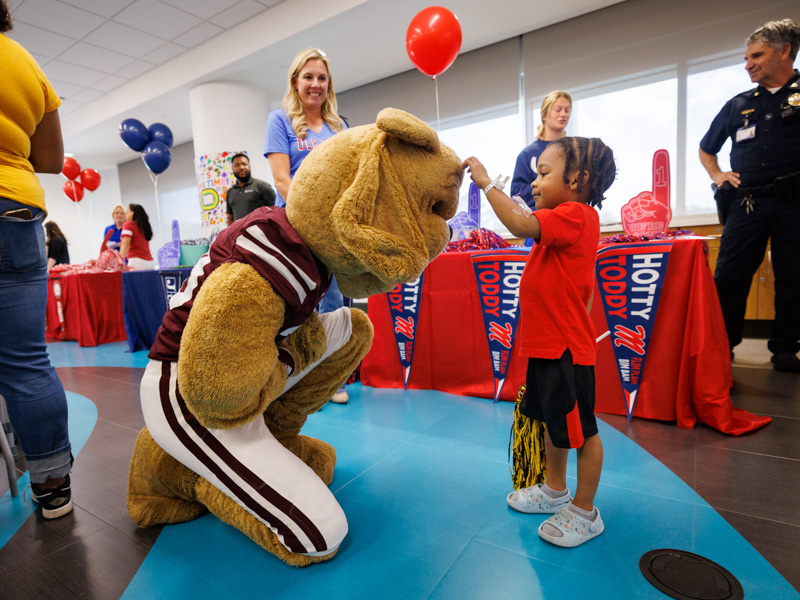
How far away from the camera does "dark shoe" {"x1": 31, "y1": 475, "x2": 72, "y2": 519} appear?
141 cm

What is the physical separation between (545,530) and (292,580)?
668 millimetres

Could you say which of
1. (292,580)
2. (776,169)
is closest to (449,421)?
(292,580)

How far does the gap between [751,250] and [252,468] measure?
2.80 m

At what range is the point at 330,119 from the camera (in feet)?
7.23

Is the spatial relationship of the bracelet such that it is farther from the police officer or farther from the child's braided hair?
the police officer

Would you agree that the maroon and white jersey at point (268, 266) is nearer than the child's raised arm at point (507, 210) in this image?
Yes

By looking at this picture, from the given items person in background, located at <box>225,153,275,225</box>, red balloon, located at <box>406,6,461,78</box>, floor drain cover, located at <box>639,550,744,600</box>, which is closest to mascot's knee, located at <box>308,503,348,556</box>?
floor drain cover, located at <box>639,550,744,600</box>

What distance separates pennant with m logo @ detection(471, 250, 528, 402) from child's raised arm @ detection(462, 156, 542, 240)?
103cm

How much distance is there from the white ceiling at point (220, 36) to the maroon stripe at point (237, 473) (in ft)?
15.1

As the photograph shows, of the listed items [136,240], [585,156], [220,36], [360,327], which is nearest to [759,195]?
[585,156]

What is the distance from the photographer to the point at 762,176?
2438mm

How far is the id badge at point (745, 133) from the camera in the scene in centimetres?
243

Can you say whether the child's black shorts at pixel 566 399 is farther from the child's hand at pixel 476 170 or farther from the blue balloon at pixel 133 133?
the blue balloon at pixel 133 133

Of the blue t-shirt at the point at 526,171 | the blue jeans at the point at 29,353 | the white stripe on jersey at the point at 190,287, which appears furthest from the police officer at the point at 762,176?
the blue jeans at the point at 29,353
